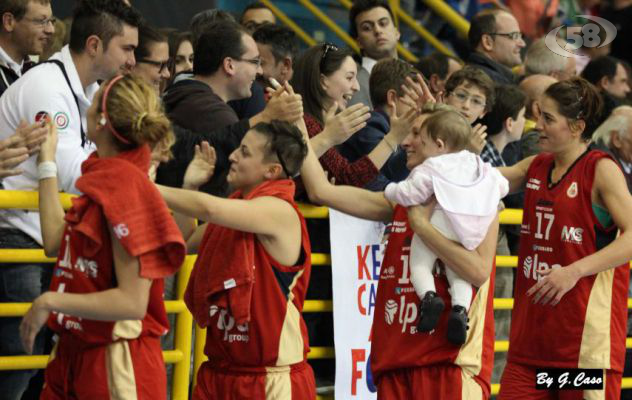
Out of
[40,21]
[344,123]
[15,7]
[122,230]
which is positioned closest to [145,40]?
[40,21]

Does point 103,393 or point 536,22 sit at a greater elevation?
point 536,22

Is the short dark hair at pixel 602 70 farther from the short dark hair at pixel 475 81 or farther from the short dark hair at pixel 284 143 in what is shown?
the short dark hair at pixel 284 143

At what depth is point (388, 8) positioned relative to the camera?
8.57 meters

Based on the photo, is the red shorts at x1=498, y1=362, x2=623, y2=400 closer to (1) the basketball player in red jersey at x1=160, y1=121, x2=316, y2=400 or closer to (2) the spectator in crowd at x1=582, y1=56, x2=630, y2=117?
(1) the basketball player in red jersey at x1=160, y1=121, x2=316, y2=400

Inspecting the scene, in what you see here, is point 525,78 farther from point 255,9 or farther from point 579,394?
point 579,394

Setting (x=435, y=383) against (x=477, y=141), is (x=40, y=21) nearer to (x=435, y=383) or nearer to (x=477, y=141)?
(x=477, y=141)

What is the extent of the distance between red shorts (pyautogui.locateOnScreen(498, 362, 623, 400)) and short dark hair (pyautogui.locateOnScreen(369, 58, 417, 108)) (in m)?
1.79

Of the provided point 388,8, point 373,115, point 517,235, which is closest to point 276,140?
point 373,115

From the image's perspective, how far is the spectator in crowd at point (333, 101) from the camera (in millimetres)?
5801

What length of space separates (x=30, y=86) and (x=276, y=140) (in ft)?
3.95

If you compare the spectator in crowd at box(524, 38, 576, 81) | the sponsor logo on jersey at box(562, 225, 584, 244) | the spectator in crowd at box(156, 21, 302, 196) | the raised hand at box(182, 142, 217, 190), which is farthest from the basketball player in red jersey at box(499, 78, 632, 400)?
the spectator in crowd at box(524, 38, 576, 81)

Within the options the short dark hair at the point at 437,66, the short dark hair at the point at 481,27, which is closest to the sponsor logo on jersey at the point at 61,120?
the short dark hair at the point at 437,66

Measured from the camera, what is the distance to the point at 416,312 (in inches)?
195

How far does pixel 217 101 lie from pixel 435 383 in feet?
6.25
